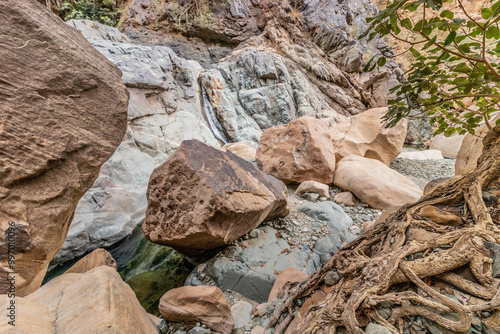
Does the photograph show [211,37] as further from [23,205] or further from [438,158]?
[23,205]

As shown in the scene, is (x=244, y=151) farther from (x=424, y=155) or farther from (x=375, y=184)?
(x=424, y=155)

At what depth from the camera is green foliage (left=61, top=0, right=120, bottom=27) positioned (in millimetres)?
9328

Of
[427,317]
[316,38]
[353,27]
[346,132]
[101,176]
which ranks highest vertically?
[353,27]

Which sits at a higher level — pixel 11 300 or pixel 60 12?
pixel 60 12

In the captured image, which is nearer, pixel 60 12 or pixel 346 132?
pixel 346 132

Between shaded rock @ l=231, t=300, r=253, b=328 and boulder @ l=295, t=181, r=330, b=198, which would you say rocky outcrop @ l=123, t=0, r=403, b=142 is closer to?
boulder @ l=295, t=181, r=330, b=198

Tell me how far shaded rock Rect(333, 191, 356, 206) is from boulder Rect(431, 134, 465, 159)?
668cm

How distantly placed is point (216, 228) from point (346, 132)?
5095 mm

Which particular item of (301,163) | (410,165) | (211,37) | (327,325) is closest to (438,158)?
(410,165)

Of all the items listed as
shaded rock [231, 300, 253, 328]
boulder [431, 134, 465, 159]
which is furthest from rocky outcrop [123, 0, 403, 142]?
shaded rock [231, 300, 253, 328]

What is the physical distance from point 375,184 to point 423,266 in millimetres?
3031

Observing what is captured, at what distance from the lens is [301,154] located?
4539 mm

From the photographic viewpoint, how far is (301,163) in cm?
450

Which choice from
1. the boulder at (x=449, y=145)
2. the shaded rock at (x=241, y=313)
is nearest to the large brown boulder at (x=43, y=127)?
the shaded rock at (x=241, y=313)
